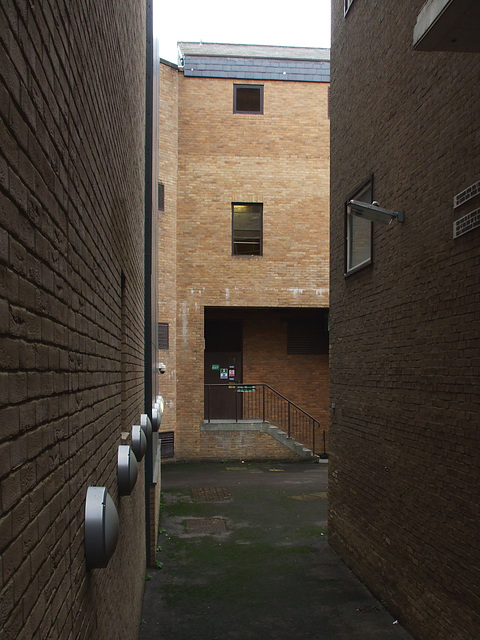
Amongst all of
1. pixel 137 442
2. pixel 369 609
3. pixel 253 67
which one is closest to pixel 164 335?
pixel 253 67

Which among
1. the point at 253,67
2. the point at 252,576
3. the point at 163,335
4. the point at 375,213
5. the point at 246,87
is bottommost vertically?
the point at 252,576

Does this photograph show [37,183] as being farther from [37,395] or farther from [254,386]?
[254,386]

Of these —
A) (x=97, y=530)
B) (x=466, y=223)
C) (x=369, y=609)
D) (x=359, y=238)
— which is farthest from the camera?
(x=359, y=238)

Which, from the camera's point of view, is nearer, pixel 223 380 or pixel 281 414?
pixel 281 414

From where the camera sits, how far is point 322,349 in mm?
21578

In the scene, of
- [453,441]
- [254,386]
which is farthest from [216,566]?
[254,386]

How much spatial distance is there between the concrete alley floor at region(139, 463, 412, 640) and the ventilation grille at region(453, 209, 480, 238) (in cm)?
464

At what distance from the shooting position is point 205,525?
11.7 meters

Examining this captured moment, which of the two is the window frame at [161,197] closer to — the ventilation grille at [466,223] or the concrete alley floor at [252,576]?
the concrete alley floor at [252,576]

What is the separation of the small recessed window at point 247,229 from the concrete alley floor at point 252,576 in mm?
8086

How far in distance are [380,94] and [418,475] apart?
16.9 ft

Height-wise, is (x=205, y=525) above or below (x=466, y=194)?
below

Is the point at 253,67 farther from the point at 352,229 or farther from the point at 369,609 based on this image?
the point at 369,609

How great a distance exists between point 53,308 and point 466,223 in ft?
15.8
